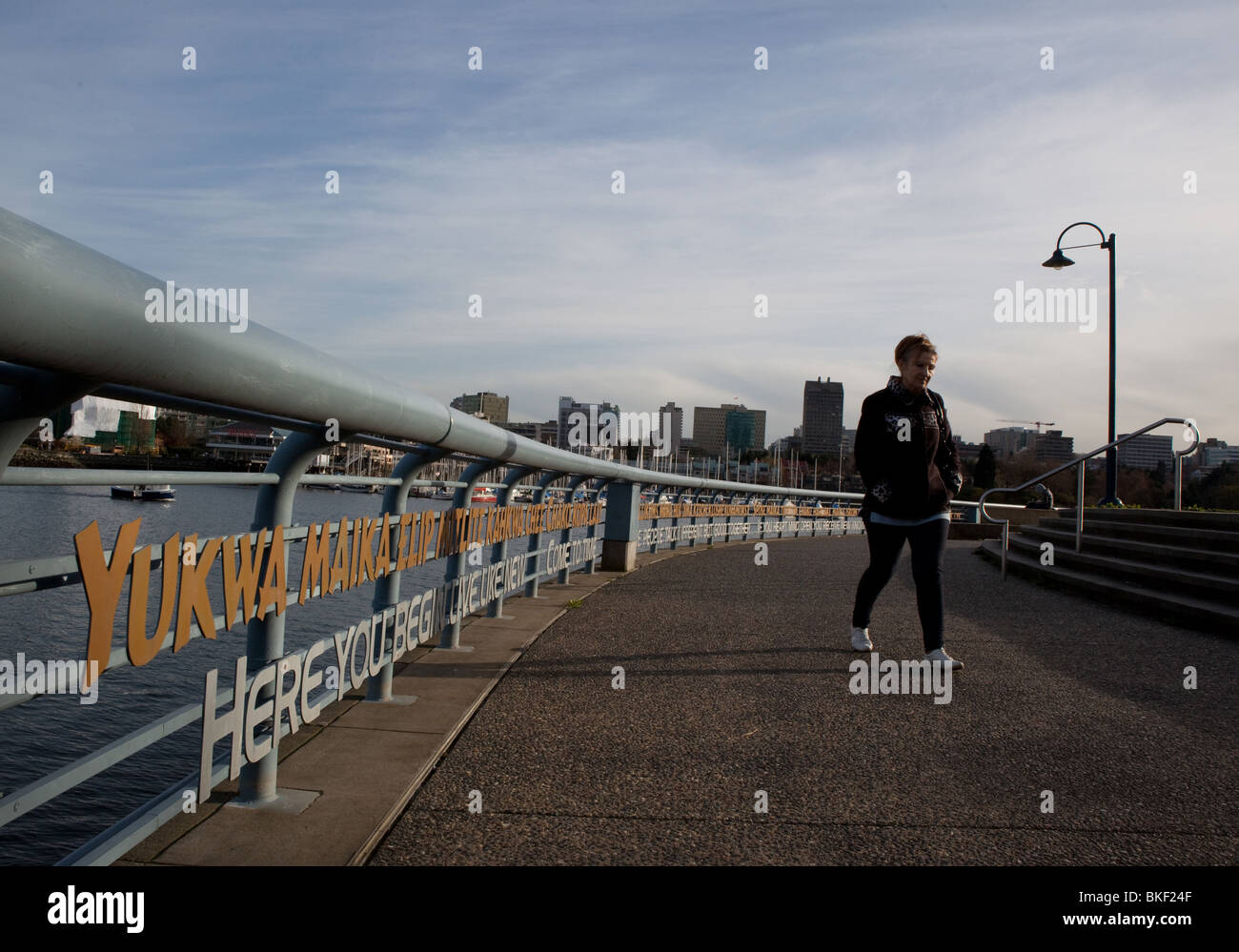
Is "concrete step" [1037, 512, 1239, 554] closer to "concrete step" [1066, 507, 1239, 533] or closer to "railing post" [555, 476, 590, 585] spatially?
"concrete step" [1066, 507, 1239, 533]

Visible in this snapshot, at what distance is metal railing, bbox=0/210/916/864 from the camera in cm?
143

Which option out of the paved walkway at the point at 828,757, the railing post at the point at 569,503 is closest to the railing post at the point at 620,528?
the railing post at the point at 569,503

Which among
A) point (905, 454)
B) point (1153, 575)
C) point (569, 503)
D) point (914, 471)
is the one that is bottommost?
point (1153, 575)

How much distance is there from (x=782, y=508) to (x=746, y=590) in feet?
53.7

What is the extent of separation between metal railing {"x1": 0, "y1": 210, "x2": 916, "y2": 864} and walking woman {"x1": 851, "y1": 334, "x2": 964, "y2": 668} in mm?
2526

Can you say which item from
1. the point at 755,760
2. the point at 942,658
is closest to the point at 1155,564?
the point at 942,658

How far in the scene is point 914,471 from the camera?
554 cm

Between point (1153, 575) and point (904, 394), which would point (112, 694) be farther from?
point (1153, 575)

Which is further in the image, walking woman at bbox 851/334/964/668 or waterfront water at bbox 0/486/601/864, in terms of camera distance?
walking woman at bbox 851/334/964/668

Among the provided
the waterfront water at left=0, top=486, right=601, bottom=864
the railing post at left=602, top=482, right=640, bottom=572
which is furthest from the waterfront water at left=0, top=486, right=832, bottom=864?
the railing post at left=602, top=482, right=640, bottom=572

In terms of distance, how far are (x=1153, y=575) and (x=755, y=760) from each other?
22.1 feet

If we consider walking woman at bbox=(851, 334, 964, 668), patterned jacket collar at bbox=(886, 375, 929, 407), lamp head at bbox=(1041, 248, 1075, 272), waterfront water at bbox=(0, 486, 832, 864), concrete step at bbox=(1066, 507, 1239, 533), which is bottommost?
waterfront water at bbox=(0, 486, 832, 864)

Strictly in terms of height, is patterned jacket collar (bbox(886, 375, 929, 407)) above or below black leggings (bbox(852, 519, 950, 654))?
above
